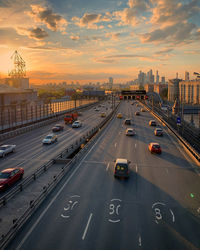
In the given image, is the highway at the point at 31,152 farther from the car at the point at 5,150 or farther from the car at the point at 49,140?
the car at the point at 49,140

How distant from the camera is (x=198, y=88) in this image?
171875 millimetres

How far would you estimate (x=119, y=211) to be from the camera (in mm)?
15438

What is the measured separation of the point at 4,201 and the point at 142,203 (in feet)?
36.4

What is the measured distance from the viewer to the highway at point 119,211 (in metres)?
12.2

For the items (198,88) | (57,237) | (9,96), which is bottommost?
(57,237)

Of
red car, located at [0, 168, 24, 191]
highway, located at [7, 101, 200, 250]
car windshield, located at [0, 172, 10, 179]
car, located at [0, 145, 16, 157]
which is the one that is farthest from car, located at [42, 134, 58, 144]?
car windshield, located at [0, 172, 10, 179]

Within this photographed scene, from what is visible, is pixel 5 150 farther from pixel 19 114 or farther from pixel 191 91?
pixel 191 91

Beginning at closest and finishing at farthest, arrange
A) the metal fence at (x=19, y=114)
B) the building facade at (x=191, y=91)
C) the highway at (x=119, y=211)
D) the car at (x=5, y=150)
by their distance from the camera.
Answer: the highway at (x=119, y=211) < the car at (x=5, y=150) < the metal fence at (x=19, y=114) < the building facade at (x=191, y=91)

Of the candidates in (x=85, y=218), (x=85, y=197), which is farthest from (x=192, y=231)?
(x=85, y=197)

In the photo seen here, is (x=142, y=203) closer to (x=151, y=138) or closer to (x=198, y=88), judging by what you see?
(x=151, y=138)

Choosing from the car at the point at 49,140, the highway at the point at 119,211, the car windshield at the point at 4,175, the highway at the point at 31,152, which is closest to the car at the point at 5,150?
the highway at the point at 31,152

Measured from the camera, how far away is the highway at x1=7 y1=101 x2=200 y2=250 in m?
12.2

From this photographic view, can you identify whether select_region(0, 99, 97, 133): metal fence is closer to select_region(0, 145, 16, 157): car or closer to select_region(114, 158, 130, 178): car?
select_region(0, 145, 16, 157): car

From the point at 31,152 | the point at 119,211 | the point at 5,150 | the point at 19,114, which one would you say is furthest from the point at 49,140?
the point at 19,114
